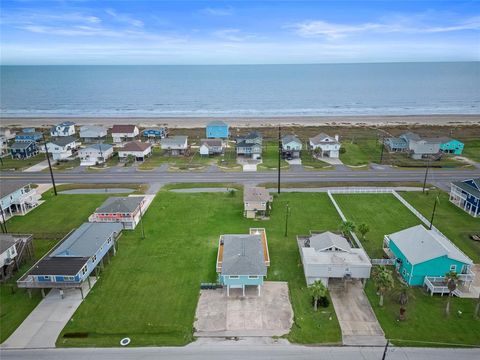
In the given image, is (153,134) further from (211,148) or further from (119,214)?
(119,214)

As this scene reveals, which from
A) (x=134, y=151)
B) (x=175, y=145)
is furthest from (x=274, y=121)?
(x=134, y=151)

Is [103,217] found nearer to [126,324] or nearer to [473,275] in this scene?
[126,324]

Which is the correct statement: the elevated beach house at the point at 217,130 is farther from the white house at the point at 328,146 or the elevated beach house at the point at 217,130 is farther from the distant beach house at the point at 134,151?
the white house at the point at 328,146

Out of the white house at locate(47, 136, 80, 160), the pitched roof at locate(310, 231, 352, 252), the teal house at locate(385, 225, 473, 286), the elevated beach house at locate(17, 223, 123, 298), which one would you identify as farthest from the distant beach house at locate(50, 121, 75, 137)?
the teal house at locate(385, 225, 473, 286)

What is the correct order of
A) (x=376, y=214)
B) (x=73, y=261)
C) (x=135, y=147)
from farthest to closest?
(x=135, y=147) → (x=376, y=214) → (x=73, y=261)

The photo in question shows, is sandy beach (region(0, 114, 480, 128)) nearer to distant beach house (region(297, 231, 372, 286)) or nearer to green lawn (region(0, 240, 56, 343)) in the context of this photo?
distant beach house (region(297, 231, 372, 286))

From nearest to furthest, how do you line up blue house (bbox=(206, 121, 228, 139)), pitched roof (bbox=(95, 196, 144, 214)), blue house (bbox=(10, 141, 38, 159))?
pitched roof (bbox=(95, 196, 144, 214)), blue house (bbox=(10, 141, 38, 159)), blue house (bbox=(206, 121, 228, 139))

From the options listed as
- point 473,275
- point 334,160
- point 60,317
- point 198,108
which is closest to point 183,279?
point 60,317

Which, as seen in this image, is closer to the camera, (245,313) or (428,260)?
(245,313)
